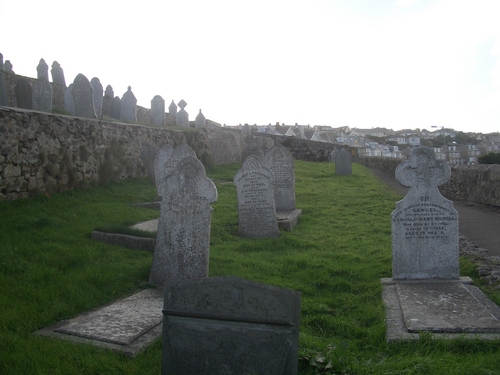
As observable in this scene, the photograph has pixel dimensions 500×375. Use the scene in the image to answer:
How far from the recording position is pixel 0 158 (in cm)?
762

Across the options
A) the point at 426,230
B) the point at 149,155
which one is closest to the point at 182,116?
the point at 149,155

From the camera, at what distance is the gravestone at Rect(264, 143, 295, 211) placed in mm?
10516

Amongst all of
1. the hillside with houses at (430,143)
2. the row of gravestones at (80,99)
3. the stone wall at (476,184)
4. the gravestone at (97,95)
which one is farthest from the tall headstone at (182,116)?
the stone wall at (476,184)

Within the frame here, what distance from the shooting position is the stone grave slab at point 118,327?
12.1ft

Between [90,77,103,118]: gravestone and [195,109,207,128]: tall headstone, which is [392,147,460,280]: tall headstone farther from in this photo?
[195,109,207,128]: tall headstone

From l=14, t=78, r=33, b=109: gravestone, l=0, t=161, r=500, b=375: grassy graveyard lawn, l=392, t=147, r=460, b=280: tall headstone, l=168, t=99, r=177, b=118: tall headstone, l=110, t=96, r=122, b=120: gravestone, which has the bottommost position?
l=0, t=161, r=500, b=375: grassy graveyard lawn

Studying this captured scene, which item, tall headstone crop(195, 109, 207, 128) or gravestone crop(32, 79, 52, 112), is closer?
gravestone crop(32, 79, 52, 112)

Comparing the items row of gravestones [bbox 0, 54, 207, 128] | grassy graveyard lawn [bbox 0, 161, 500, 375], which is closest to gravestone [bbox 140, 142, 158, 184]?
grassy graveyard lawn [bbox 0, 161, 500, 375]

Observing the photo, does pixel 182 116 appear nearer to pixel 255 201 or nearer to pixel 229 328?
pixel 255 201

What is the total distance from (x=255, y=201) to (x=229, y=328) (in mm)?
5566

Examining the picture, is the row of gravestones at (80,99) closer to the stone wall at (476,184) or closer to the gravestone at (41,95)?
the gravestone at (41,95)

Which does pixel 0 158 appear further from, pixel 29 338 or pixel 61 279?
pixel 29 338

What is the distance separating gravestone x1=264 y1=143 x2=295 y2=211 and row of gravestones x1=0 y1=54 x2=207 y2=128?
17.3 ft

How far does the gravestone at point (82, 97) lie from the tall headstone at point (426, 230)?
9408 millimetres
